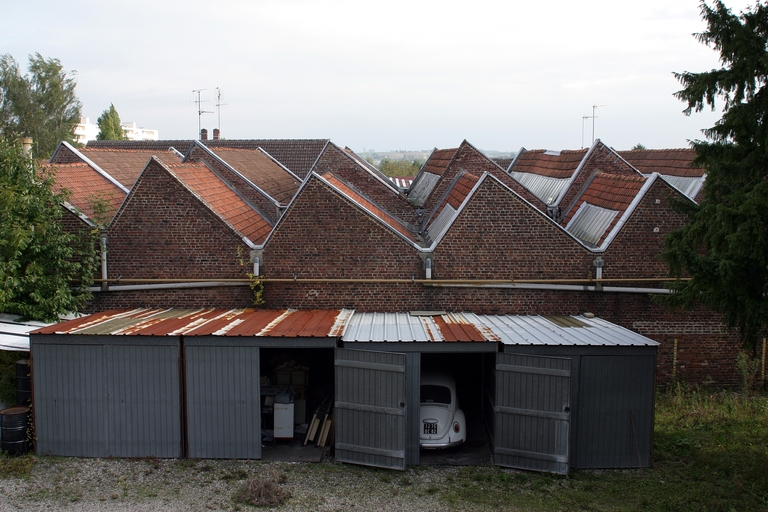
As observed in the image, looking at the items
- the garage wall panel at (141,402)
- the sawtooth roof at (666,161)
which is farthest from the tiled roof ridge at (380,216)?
the sawtooth roof at (666,161)

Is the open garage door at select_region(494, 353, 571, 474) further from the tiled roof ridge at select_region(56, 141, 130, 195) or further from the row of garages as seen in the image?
the tiled roof ridge at select_region(56, 141, 130, 195)

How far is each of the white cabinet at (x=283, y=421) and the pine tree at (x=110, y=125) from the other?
5391 centimetres

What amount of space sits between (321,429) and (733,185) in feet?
24.9

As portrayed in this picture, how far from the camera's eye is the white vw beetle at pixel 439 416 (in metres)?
11.8

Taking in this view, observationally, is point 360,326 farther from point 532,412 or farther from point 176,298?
point 176,298

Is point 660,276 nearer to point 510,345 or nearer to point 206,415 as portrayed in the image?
point 510,345

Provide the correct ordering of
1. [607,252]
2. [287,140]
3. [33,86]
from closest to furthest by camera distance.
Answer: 1. [607,252]
2. [287,140]
3. [33,86]

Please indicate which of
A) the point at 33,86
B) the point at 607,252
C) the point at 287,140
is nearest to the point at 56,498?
the point at 607,252

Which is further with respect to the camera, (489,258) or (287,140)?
(287,140)

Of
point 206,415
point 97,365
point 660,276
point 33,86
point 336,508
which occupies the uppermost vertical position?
point 33,86

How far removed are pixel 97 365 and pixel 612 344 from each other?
834 centimetres

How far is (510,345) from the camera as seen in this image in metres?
11.2

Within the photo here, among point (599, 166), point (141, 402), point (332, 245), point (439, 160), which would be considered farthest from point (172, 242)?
point (439, 160)

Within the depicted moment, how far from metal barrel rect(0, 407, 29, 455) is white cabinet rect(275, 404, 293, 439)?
4.08m
